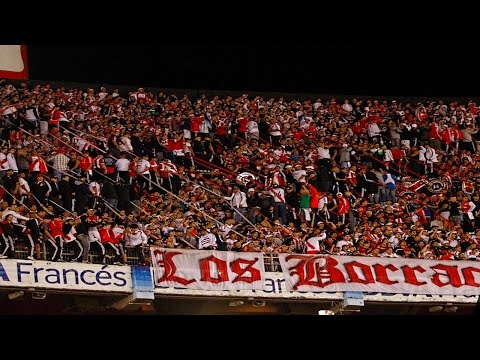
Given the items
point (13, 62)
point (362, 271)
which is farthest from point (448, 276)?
point (13, 62)

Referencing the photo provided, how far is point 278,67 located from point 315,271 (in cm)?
1272

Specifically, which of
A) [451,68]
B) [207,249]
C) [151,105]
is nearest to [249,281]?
[207,249]

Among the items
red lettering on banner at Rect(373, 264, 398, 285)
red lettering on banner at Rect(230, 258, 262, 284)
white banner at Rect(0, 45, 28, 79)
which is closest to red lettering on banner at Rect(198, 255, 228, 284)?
red lettering on banner at Rect(230, 258, 262, 284)

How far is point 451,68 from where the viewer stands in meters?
35.7

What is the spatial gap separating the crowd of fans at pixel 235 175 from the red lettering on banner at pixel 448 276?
2.94 ft

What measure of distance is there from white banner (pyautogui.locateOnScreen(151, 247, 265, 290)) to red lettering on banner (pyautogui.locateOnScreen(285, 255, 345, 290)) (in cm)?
83

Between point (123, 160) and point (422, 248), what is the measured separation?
7.65 meters

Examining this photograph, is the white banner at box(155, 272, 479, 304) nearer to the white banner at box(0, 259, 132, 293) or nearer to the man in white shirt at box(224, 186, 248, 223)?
the white banner at box(0, 259, 132, 293)

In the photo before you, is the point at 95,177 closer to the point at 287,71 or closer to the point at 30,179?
the point at 30,179

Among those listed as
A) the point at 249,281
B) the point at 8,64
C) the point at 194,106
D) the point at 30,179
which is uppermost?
the point at 8,64

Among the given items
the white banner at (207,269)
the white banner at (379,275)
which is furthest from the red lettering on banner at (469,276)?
the white banner at (207,269)

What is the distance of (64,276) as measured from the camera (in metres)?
21.7

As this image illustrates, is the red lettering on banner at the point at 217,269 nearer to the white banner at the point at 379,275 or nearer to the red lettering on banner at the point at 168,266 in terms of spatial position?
the red lettering on banner at the point at 168,266

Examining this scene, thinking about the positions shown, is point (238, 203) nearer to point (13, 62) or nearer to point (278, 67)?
point (13, 62)
